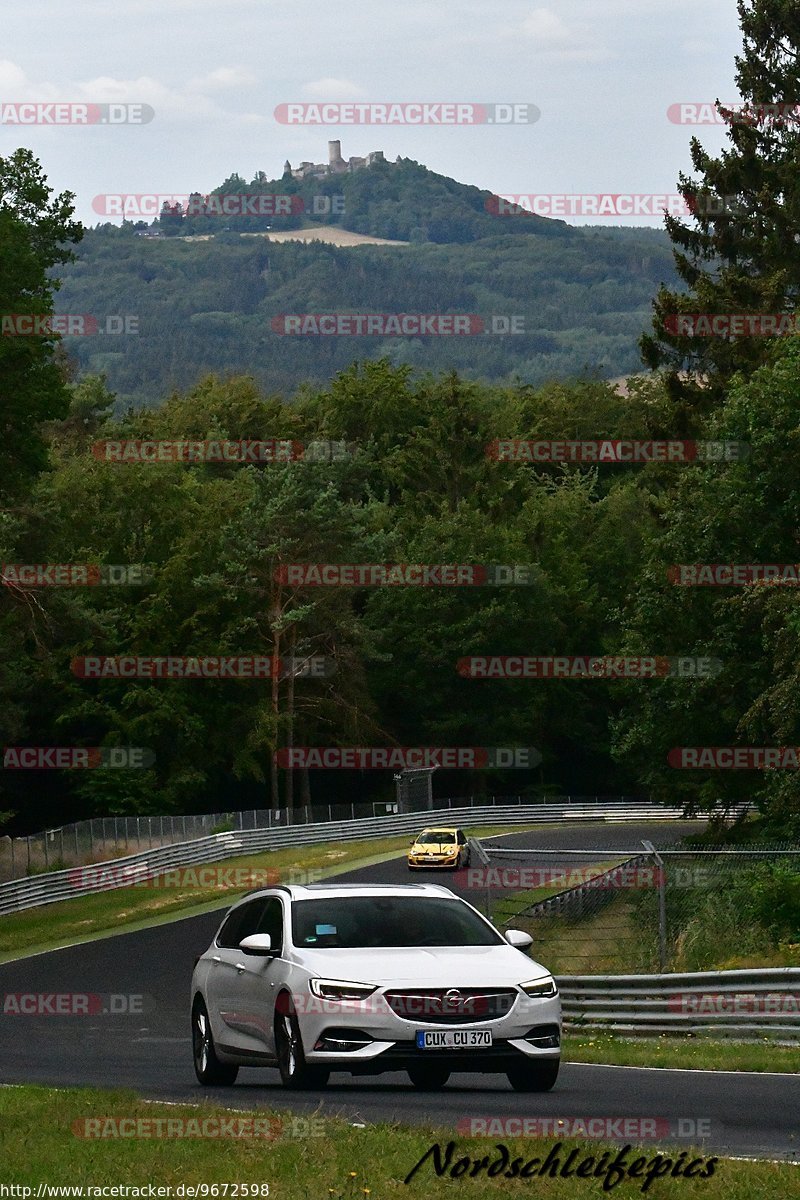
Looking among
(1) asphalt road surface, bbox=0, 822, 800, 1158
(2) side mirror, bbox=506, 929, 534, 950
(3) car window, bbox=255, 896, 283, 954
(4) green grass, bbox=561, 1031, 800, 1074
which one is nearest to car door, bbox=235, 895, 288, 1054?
(3) car window, bbox=255, 896, 283, 954

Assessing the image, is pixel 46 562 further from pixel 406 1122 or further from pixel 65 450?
pixel 406 1122

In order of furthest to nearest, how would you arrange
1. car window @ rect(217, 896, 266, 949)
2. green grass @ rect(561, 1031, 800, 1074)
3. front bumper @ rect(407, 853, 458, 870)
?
front bumper @ rect(407, 853, 458, 870)
green grass @ rect(561, 1031, 800, 1074)
car window @ rect(217, 896, 266, 949)

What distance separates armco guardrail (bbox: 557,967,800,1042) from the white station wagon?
429cm

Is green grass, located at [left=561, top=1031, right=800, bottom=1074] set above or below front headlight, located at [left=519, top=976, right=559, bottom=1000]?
below

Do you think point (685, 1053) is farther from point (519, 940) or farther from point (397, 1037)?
point (397, 1037)

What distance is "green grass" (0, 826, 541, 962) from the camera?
44.6m

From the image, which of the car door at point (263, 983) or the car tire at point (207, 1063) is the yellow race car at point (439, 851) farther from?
the car door at point (263, 983)

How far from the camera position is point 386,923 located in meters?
14.1

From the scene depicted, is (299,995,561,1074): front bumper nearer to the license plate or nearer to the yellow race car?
the license plate

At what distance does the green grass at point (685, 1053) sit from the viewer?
15.7 meters

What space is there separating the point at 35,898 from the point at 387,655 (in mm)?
44059

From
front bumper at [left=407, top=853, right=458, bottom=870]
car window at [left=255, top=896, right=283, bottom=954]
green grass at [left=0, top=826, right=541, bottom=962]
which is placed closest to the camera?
car window at [left=255, top=896, right=283, bottom=954]

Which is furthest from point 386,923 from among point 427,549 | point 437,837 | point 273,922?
point 427,549

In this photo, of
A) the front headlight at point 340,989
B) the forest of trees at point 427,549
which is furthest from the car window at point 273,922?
the forest of trees at point 427,549
